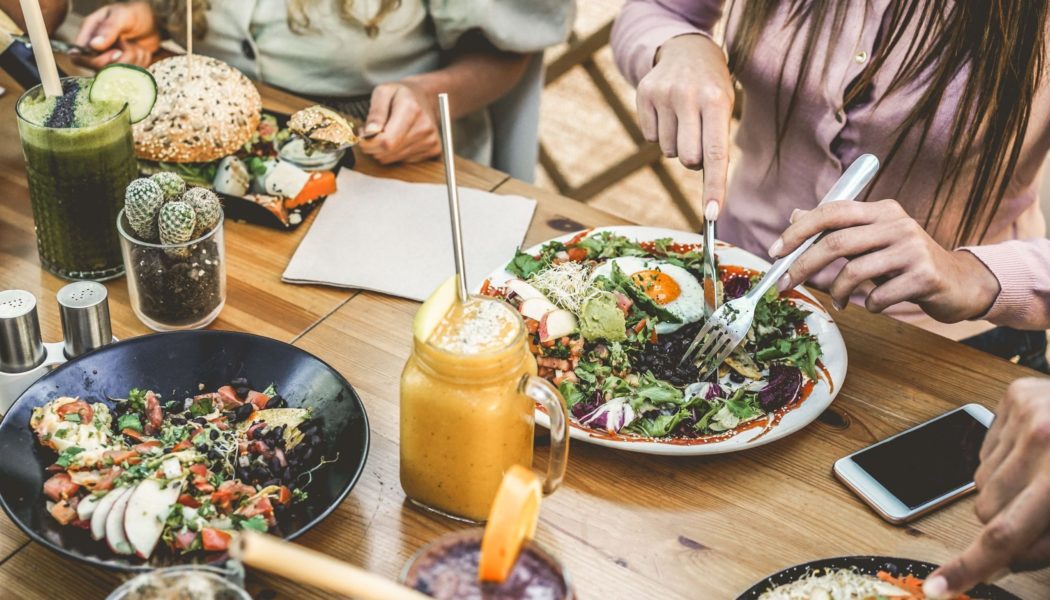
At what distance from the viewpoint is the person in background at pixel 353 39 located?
1.91 meters

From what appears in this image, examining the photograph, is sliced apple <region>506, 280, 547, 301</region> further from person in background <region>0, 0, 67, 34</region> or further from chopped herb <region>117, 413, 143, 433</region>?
person in background <region>0, 0, 67, 34</region>

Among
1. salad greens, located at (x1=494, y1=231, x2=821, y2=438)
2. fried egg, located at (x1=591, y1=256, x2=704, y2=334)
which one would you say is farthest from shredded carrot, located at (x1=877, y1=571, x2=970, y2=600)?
fried egg, located at (x1=591, y1=256, x2=704, y2=334)

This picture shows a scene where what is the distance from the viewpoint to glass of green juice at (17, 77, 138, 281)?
1.23m

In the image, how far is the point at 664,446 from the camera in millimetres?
1053

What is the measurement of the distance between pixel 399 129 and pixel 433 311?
0.83 m

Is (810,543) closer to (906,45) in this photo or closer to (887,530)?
(887,530)

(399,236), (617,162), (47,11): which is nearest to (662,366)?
(399,236)

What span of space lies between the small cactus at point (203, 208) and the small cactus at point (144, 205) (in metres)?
0.04

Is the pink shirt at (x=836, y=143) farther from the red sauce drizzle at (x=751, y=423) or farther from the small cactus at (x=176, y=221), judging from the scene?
the small cactus at (x=176, y=221)

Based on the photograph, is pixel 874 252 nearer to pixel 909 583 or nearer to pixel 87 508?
pixel 909 583

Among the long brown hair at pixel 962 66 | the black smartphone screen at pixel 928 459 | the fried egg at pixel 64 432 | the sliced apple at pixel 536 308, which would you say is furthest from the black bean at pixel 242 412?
the long brown hair at pixel 962 66

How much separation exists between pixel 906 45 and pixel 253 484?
1219 mm

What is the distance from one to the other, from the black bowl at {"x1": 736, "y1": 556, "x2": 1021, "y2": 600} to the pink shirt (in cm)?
51

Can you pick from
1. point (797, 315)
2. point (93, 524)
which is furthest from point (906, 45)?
point (93, 524)
